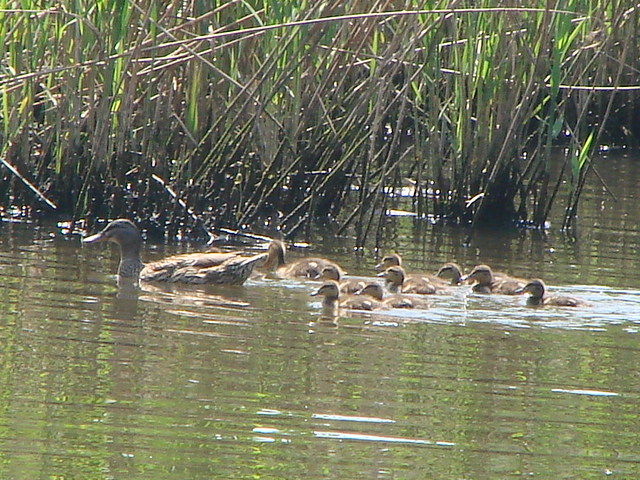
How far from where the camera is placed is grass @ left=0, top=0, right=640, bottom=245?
8.58 m

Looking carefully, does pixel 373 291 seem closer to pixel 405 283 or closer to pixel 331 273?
pixel 405 283

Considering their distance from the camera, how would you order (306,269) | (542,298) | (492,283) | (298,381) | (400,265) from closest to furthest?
(298,381)
(542,298)
(492,283)
(306,269)
(400,265)

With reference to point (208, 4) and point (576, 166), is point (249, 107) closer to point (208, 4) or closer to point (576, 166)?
point (208, 4)

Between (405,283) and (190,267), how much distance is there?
1.17m

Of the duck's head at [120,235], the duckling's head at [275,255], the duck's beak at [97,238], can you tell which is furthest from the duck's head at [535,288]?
the duck's beak at [97,238]

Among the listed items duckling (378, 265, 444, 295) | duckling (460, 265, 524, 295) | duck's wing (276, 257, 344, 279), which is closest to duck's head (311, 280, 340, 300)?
duckling (378, 265, 444, 295)

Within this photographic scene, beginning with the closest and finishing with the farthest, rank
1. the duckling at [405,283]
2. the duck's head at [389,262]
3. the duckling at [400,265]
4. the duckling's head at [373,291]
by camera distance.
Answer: the duckling's head at [373,291] < the duckling at [405,283] < the duckling at [400,265] < the duck's head at [389,262]

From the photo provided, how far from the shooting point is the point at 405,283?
25.5ft

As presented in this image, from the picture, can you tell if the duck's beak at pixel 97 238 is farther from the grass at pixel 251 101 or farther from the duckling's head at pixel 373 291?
the duckling's head at pixel 373 291

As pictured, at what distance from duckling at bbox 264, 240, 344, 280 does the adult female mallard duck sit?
165mm

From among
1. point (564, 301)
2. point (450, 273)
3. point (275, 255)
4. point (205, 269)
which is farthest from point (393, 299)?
point (275, 255)

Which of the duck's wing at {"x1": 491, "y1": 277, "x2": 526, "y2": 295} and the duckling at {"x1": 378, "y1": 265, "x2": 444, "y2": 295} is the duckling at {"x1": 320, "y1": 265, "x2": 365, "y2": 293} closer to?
the duckling at {"x1": 378, "y1": 265, "x2": 444, "y2": 295}

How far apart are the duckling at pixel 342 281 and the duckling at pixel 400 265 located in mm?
259

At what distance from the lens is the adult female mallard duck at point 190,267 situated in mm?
7949
